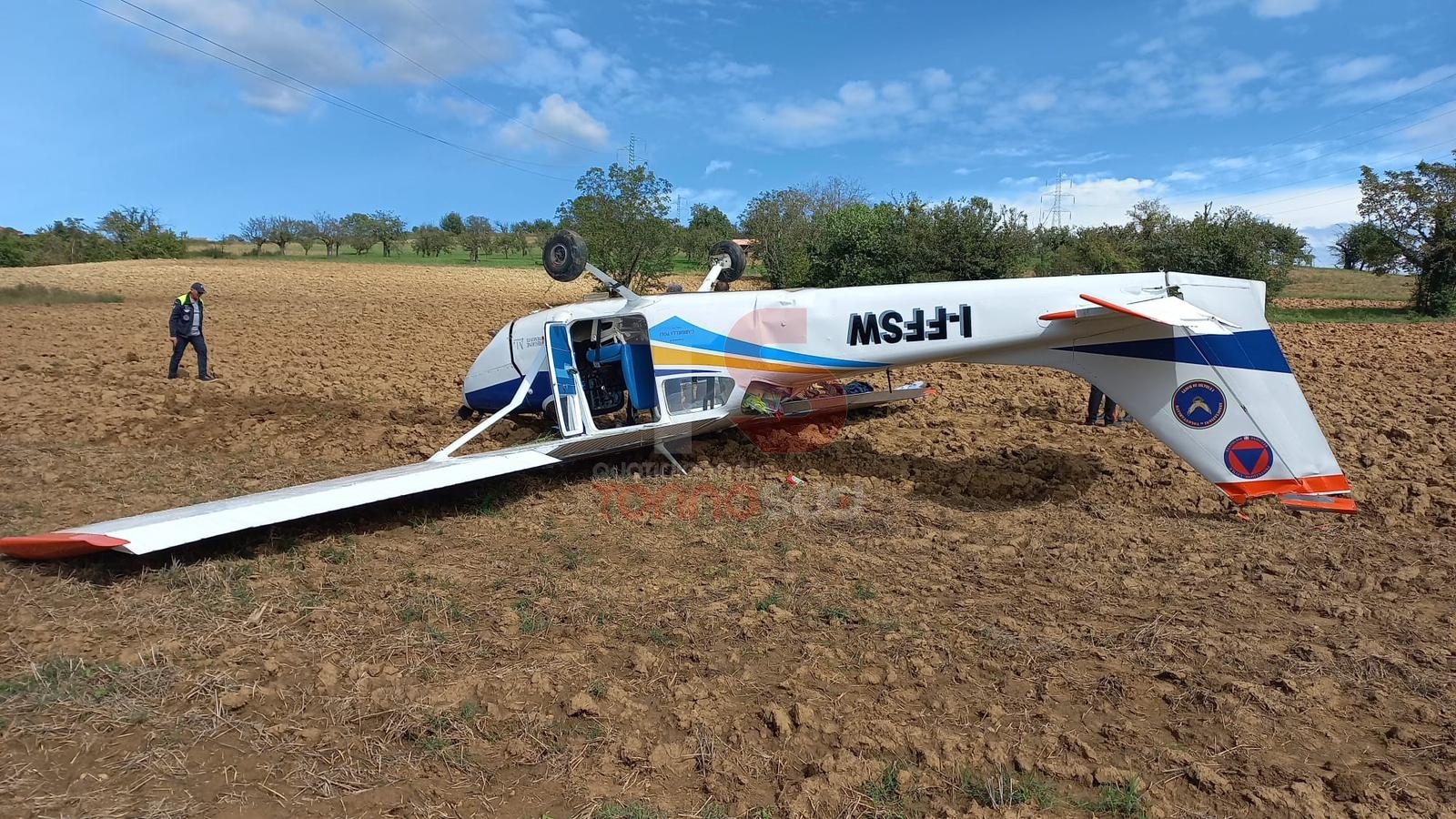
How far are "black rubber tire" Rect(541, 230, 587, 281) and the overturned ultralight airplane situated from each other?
23 mm

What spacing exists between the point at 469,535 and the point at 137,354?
540 inches

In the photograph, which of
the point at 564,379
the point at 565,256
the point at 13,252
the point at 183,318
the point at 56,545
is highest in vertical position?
the point at 13,252

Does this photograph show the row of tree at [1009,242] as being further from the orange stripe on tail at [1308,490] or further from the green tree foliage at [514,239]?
the green tree foliage at [514,239]

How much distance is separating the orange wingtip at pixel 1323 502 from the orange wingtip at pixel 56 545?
9.14 m

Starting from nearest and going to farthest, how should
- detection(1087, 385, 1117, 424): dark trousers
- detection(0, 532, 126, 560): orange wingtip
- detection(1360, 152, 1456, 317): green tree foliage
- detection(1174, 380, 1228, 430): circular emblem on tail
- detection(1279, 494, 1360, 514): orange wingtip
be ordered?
detection(0, 532, 126, 560): orange wingtip → detection(1279, 494, 1360, 514): orange wingtip → detection(1174, 380, 1228, 430): circular emblem on tail → detection(1087, 385, 1117, 424): dark trousers → detection(1360, 152, 1456, 317): green tree foliage

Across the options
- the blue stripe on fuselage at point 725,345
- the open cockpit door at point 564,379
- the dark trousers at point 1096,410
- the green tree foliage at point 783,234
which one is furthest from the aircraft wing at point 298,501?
the green tree foliage at point 783,234

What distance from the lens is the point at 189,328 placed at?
13148mm

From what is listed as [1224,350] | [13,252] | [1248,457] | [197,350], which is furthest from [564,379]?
[13,252]

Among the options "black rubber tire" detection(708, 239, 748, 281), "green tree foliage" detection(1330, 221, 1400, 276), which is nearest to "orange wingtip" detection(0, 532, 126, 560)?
"black rubber tire" detection(708, 239, 748, 281)

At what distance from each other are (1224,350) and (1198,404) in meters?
0.50

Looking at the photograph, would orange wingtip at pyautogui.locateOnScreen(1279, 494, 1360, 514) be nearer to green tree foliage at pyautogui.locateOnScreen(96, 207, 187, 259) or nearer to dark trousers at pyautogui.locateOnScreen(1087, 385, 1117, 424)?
dark trousers at pyautogui.locateOnScreen(1087, 385, 1117, 424)

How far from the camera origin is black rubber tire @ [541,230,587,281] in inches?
320

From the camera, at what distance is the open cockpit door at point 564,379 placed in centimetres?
833

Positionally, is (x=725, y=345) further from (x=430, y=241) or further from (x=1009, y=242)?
(x=430, y=241)
